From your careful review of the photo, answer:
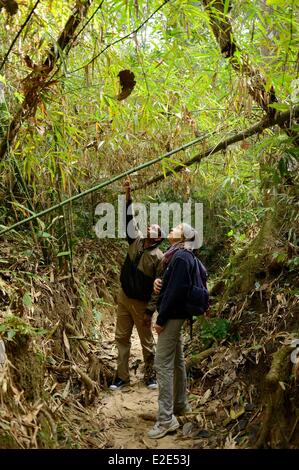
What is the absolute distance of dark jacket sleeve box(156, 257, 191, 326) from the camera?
3.02m

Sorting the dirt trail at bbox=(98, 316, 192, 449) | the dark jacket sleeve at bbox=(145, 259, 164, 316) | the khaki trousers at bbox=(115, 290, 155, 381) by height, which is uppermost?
the dark jacket sleeve at bbox=(145, 259, 164, 316)

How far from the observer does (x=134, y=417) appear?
3336mm

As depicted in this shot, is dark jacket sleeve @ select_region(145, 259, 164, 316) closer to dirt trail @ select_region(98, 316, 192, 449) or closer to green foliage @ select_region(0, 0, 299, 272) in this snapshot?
dirt trail @ select_region(98, 316, 192, 449)

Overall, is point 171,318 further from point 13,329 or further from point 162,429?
point 13,329

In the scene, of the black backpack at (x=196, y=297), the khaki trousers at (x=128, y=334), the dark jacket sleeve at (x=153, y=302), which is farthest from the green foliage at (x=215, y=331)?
the black backpack at (x=196, y=297)

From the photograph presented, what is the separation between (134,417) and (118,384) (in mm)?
562

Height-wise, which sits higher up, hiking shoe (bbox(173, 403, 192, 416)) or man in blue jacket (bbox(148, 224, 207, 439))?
man in blue jacket (bbox(148, 224, 207, 439))

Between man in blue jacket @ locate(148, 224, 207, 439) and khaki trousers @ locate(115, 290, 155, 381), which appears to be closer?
man in blue jacket @ locate(148, 224, 207, 439)

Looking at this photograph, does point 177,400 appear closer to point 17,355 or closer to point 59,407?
point 59,407

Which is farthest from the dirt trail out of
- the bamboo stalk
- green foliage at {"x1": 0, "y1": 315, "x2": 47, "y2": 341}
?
the bamboo stalk

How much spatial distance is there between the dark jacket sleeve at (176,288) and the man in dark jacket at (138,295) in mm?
729

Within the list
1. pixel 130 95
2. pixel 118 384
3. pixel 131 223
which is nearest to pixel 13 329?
pixel 118 384

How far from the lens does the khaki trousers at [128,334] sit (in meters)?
3.93

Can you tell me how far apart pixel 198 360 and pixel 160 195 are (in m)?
4.94
